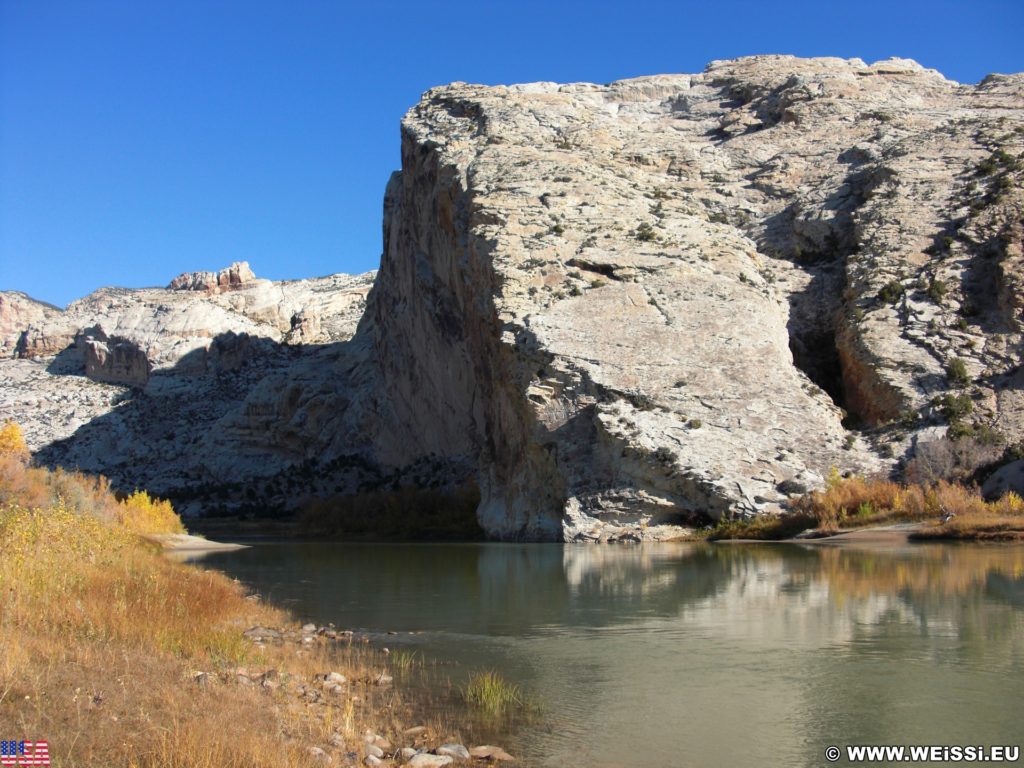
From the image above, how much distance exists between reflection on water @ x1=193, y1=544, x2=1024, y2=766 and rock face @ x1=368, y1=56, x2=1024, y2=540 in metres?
12.3

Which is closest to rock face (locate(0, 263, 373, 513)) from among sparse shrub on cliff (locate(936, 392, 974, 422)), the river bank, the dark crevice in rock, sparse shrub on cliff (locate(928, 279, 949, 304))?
A: the dark crevice in rock

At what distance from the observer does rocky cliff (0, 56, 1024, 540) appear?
37.2 m

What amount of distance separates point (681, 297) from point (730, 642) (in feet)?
104

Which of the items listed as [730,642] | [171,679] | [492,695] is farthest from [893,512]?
[171,679]

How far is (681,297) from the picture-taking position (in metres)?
43.3

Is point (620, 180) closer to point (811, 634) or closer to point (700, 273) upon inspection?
point (700, 273)

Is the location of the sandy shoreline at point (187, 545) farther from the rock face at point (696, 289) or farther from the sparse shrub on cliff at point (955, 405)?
the sparse shrub on cliff at point (955, 405)

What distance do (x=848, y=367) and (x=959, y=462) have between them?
9.85 metres

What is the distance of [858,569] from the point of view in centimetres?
2072

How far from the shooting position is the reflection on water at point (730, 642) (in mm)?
8500

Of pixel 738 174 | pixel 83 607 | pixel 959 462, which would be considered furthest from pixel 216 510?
pixel 83 607

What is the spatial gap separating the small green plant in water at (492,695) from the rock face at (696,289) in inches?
997

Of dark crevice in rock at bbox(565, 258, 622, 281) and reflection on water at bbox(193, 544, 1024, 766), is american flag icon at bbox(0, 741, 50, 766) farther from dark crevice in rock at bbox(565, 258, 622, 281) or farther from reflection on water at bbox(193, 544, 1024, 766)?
dark crevice in rock at bbox(565, 258, 622, 281)

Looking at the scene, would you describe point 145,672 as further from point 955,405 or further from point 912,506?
point 955,405
